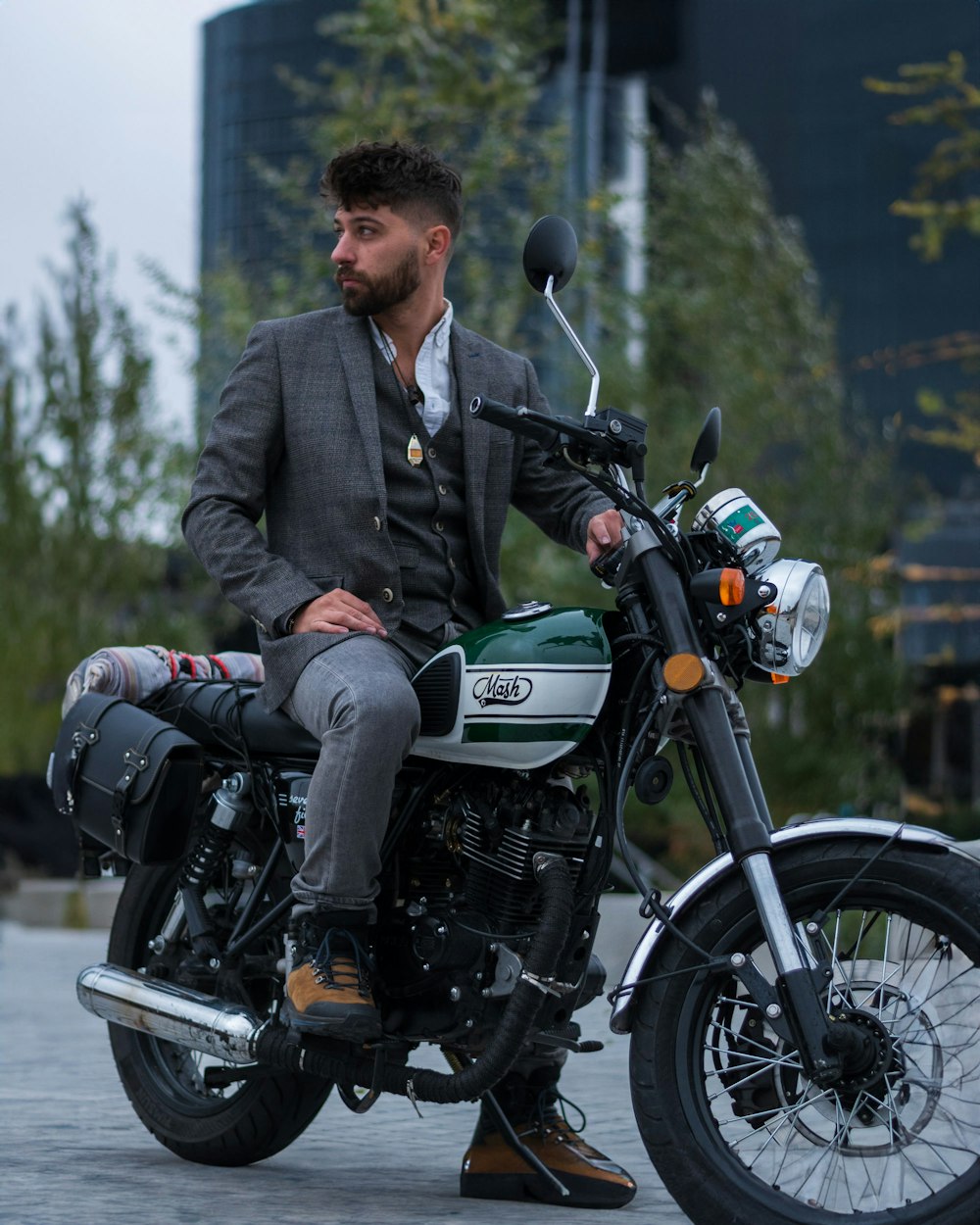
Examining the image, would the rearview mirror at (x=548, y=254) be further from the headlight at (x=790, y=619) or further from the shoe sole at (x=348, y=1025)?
the shoe sole at (x=348, y=1025)

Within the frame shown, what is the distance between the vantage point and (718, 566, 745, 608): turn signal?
3518mm

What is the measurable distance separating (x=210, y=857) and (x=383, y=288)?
139 cm

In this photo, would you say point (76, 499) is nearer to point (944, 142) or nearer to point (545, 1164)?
point (944, 142)

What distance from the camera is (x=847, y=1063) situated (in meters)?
3.25

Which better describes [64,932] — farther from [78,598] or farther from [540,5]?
[540,5]

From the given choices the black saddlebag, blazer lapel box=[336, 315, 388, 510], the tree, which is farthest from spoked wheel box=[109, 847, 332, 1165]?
the tree

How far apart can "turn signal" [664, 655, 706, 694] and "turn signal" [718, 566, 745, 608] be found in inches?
4.8

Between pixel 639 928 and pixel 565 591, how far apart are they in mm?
5870

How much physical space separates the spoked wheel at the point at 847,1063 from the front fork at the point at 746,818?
0.05 metres

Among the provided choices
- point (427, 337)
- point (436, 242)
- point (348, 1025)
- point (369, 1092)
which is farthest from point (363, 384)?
point (369, 1092)

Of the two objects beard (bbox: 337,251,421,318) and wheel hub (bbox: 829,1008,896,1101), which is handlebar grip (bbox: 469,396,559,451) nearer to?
beard (bbox: 337,251,421,318)

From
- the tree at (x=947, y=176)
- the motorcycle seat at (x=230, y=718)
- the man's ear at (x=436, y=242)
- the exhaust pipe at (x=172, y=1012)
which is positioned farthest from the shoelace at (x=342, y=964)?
A: the tree at (x=947, y=176)

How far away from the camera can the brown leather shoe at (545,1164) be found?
13.4 feet

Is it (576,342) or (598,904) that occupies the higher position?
(576,342)
